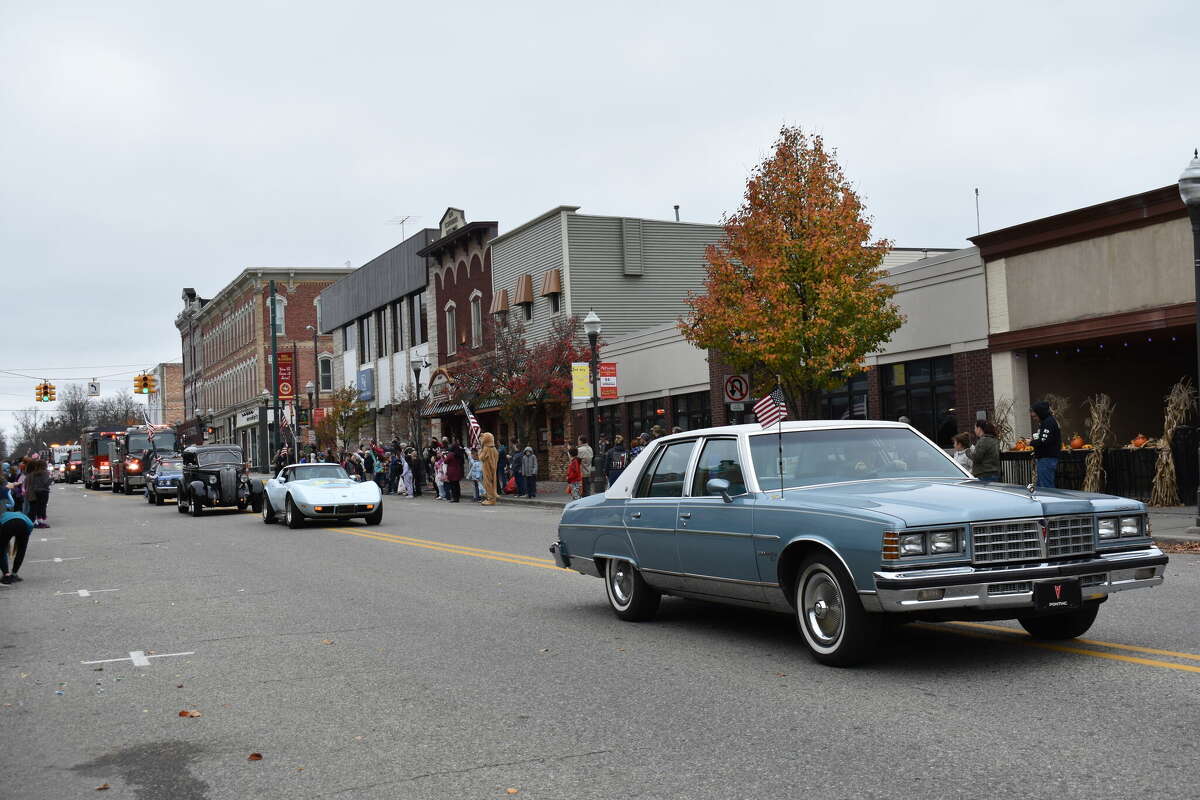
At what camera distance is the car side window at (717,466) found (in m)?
8.77

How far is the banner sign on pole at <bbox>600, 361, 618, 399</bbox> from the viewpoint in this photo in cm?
3278

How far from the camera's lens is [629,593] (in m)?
10.0

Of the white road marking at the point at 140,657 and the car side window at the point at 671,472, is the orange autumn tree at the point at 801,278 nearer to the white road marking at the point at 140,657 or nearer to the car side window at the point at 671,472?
the car side window at the point at 671,472

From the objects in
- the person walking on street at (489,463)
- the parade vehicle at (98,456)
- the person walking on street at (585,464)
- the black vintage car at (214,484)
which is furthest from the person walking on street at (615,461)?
the parade vehicle at (98,456)

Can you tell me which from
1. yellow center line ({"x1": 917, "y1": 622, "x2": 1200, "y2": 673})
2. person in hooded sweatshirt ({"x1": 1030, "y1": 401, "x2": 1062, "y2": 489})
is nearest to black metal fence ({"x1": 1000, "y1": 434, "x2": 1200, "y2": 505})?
person in hooded sweatshirt ({"x1": 1030, "y1": 401, "x2": 1062, "y2": 489})

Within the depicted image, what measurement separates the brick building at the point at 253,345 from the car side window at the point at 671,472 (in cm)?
6289

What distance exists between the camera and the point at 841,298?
24531 mm

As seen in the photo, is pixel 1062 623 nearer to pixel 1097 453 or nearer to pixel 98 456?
pixel 1097 453

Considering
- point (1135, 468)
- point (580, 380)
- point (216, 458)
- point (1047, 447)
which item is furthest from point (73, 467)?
point (1047, 447)

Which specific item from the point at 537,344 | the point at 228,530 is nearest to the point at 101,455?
the point at 537,344

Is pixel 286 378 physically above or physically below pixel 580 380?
above

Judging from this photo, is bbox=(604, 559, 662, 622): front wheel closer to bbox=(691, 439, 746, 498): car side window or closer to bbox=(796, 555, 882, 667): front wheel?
bbox=(691, 439, 746, 498): car side window

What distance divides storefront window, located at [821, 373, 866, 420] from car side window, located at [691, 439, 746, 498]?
62.8 feet

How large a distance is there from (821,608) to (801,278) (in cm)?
1797
